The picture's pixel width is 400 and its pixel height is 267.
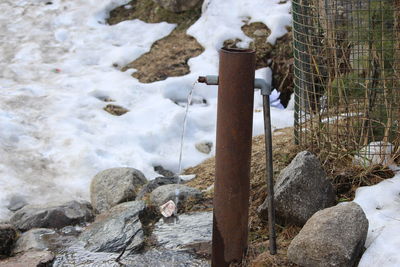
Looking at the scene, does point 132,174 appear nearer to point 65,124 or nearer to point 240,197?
point 65,124

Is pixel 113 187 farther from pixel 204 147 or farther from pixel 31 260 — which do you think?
pixel 204 147

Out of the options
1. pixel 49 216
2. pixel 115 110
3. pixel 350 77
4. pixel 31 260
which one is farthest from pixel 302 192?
pixel 115 110

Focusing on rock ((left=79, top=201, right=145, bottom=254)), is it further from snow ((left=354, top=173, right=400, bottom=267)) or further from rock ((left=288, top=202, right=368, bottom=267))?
snow ((left=354, top=173, right=400, bottom=267))

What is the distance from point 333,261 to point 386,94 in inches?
61.4

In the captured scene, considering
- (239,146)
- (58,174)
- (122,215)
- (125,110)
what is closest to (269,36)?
(125,110)

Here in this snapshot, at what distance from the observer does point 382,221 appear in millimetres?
3463

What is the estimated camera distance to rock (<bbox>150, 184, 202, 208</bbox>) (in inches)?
173

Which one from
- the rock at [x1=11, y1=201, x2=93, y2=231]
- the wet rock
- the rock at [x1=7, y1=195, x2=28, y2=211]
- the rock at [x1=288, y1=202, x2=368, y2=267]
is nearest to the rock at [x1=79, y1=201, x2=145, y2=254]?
the wet rock

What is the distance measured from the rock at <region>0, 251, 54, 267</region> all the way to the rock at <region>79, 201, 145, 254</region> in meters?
0.29

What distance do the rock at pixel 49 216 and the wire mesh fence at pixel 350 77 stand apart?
1.87 metres

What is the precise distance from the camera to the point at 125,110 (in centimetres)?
635

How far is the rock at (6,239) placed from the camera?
3.96m

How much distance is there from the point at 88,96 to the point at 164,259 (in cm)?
326

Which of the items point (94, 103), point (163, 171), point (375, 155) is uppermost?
point (375, 155)
